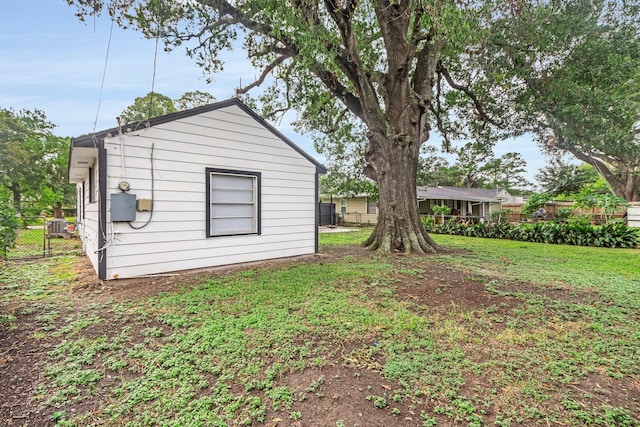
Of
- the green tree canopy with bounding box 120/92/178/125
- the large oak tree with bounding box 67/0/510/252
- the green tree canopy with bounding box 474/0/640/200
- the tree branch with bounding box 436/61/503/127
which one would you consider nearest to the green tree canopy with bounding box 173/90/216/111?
the green tree canopy with bounding box 120/92/178/125

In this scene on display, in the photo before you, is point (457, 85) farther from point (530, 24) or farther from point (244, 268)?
point (244, 268)

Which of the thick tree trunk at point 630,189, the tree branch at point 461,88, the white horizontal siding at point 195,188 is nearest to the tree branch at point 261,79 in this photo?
the white horizontal siding at point 195,188

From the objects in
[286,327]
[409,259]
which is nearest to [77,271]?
[286,327]

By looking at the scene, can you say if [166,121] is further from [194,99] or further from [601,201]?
[194,99]

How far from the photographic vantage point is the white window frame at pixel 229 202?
5.46 m

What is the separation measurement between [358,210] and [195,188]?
60.9 ft

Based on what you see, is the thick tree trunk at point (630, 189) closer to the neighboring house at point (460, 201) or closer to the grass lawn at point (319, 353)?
the neighboring house at point (460, 201)

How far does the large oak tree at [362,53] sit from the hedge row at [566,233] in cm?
467

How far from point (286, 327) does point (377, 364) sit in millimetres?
990

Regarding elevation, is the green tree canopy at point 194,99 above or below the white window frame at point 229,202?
above

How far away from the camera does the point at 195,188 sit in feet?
17.3

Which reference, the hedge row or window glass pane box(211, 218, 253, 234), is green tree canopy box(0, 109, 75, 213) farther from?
the hedge row

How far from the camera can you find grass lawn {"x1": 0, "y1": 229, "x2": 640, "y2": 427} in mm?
1730

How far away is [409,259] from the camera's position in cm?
654
